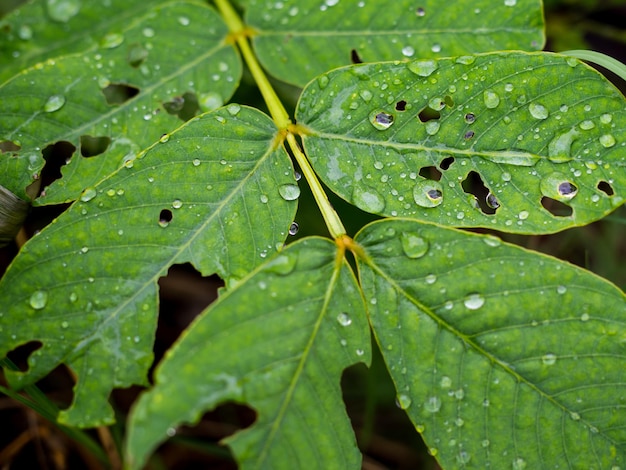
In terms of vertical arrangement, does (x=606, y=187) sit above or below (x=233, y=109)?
above

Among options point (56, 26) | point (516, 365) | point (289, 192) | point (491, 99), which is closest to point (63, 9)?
point (56, 26)

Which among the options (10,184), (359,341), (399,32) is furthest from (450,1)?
(10,184)

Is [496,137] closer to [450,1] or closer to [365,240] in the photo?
[365,240]

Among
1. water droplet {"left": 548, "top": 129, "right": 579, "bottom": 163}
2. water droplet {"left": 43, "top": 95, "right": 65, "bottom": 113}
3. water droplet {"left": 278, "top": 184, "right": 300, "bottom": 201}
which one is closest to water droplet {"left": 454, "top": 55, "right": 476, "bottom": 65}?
water droplet {"left": 548, "top": 129, "right": 579, "bottom": 163}

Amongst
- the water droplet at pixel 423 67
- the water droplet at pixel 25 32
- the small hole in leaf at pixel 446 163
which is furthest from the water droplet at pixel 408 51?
the water droplet at pixel 25 32

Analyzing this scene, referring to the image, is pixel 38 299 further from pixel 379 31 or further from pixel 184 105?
pixel 379 31

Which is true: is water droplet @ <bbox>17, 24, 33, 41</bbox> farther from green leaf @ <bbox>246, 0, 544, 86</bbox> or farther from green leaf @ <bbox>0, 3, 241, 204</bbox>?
green leaf @ <bbox>246, 0, 544, 86</bbox>
